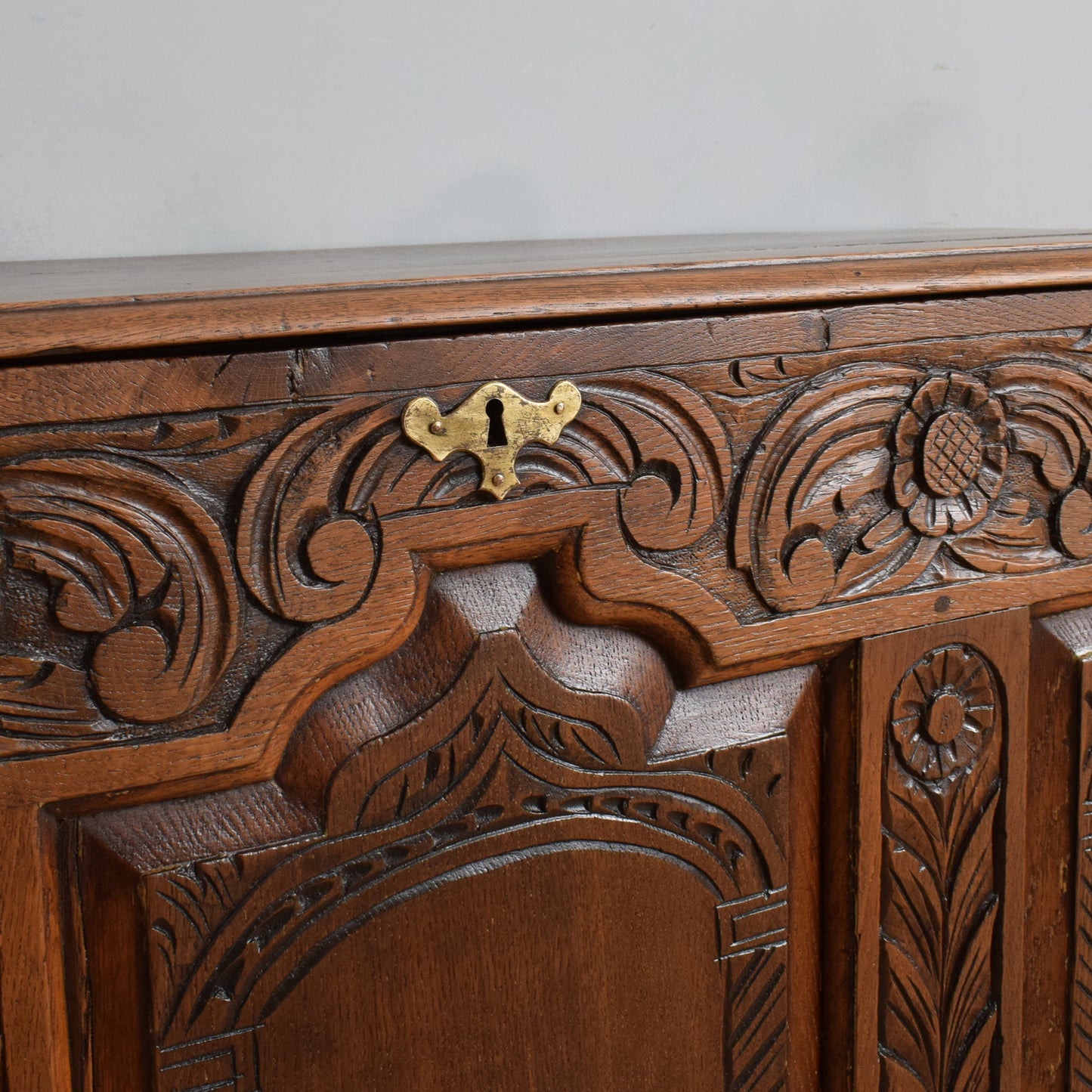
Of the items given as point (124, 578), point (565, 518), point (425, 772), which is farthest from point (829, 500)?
point (124, 578)

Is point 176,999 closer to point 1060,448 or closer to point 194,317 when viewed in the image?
point 194,317

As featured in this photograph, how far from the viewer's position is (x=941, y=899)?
70 cm

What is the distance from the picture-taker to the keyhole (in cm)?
53

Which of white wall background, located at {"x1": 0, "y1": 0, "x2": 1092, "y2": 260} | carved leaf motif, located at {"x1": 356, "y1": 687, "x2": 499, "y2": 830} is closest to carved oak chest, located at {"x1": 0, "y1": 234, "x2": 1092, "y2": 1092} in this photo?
carved leaf motif, located at {"x1": 356, "y1": 687, "x2": 499, "y2": 830}

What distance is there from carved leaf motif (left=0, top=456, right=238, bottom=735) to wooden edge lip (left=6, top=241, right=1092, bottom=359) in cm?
6

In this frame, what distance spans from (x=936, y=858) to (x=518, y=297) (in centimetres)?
43

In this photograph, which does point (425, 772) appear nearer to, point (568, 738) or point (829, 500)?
point (568, 738)

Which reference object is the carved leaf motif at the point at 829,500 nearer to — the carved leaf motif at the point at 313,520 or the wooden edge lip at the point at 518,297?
the wooden edge lip at the point at 518,297

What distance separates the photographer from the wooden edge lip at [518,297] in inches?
17.9

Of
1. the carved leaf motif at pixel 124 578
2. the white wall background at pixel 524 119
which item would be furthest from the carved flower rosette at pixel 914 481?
the white wall background at pixel 524 119

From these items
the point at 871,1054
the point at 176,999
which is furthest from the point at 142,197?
the point at 871,1054

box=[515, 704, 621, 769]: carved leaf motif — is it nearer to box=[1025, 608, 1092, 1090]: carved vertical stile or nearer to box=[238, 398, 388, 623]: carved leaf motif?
box=[238, 398, 388, 623]: carved leaf motif

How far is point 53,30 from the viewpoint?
0.94 meters

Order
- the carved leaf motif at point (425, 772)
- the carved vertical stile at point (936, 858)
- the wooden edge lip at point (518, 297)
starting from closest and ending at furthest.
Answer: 1. the wooden edge lip at point (518, 297)
2. the carved leaf motif at point (425, 772)
3. the carved vertical stile at point (936, 858)
